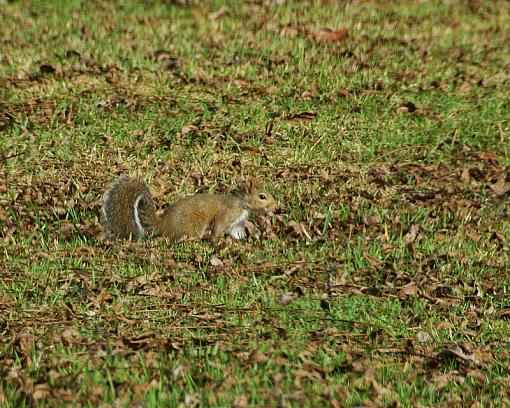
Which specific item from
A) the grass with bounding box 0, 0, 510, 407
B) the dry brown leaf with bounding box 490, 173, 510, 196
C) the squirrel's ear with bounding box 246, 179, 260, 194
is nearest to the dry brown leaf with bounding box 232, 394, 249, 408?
the grass with bounding box 0, 0, 510, 407

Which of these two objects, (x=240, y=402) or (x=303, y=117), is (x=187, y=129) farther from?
(x=240, y=402)

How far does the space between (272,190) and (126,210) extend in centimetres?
149

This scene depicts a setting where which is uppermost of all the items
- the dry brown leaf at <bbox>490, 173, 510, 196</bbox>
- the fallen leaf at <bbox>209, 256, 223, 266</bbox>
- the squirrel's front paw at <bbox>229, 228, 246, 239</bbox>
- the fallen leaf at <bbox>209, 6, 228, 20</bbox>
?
the fallen leaf at <bbox>209, 256, 223, 266</bbox>

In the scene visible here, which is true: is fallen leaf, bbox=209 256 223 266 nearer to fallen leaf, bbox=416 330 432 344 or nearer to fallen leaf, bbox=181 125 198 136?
fallen leaf, bbox=416 330 432 344

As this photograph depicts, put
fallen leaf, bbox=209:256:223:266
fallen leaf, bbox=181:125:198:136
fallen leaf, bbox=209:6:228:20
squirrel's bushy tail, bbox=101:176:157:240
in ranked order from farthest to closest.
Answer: fallen leaf, bbox=209:6:228:20 → fallen leaf, bbox=181:125:198:136 → squirrel's bushy tail, bbox=101:176:157:240 → fallen leaf, bbox=209:256:223:266

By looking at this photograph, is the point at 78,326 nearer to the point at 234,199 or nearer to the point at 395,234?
the point at 234,199

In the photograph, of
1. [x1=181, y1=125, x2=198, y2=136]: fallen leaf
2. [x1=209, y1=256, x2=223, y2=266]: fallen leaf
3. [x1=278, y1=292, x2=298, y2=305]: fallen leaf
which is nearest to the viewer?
[x1=278, y1=292, x2=298, y2=305]: fallen leaf

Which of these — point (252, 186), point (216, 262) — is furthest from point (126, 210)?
point (252, 186)

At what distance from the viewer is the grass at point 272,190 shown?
5.43m

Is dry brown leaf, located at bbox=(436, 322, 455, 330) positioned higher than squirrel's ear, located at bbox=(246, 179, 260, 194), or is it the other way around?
dry brown leaf, located at bbox=(436, 322, 455, 330)

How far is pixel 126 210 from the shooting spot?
7.49m

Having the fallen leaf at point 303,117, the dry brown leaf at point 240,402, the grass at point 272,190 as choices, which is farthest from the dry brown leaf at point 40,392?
the fallen leaf at point 303,117

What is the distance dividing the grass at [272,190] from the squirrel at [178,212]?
152 millimetres

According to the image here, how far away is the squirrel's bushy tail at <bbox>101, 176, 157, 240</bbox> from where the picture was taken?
24.6ft
